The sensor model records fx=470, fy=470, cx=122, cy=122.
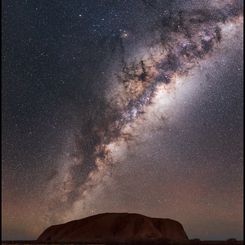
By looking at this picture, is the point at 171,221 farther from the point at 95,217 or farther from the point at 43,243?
the point at 43,243

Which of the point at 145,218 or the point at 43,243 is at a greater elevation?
the point at 145,218

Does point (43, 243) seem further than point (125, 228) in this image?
Yes

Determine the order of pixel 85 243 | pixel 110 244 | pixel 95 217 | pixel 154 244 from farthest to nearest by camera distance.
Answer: pixel 95 217 < pixel 85 243 < pixel 110 244 < pixel 154 244

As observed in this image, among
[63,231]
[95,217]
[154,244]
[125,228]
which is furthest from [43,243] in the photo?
[154,244]

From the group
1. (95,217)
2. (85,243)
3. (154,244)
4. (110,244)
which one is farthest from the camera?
(95,217)

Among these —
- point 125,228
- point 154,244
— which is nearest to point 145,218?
point 125,228

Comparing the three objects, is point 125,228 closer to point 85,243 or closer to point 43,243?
point 85,243
